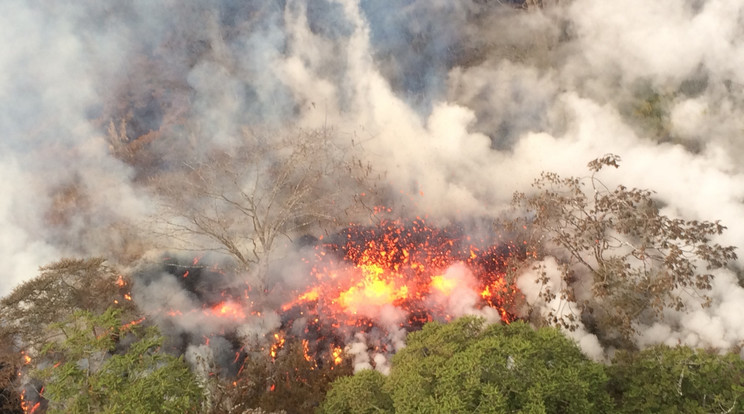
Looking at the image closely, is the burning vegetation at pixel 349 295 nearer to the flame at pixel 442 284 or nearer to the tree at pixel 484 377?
the flame at pixel 442 284

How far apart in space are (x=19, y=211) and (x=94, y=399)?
20.9 metres

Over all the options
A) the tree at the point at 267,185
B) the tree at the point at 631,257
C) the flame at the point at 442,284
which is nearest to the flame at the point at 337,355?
the flame at the point at 442,284

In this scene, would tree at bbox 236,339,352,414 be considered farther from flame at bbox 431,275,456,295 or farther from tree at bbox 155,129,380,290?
tree at bbox 155,129,380,290

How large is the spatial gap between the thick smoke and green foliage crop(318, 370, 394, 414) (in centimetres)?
763

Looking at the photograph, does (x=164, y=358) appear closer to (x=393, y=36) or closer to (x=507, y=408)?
(x=507, y=408)

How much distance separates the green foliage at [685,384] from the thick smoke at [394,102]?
4090 mm

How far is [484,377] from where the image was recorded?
8445mm

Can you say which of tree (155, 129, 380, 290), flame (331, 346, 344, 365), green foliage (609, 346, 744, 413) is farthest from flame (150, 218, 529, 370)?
green foliage (609, 346, 744, 413)

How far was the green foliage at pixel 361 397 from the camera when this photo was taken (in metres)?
9.78

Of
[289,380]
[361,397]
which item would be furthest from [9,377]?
[361,397]

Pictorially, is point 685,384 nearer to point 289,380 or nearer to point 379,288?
point 289,380

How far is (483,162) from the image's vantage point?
2356 cm

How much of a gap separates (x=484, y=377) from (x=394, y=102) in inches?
828

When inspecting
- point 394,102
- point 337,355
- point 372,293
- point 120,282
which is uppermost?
point 394,102
